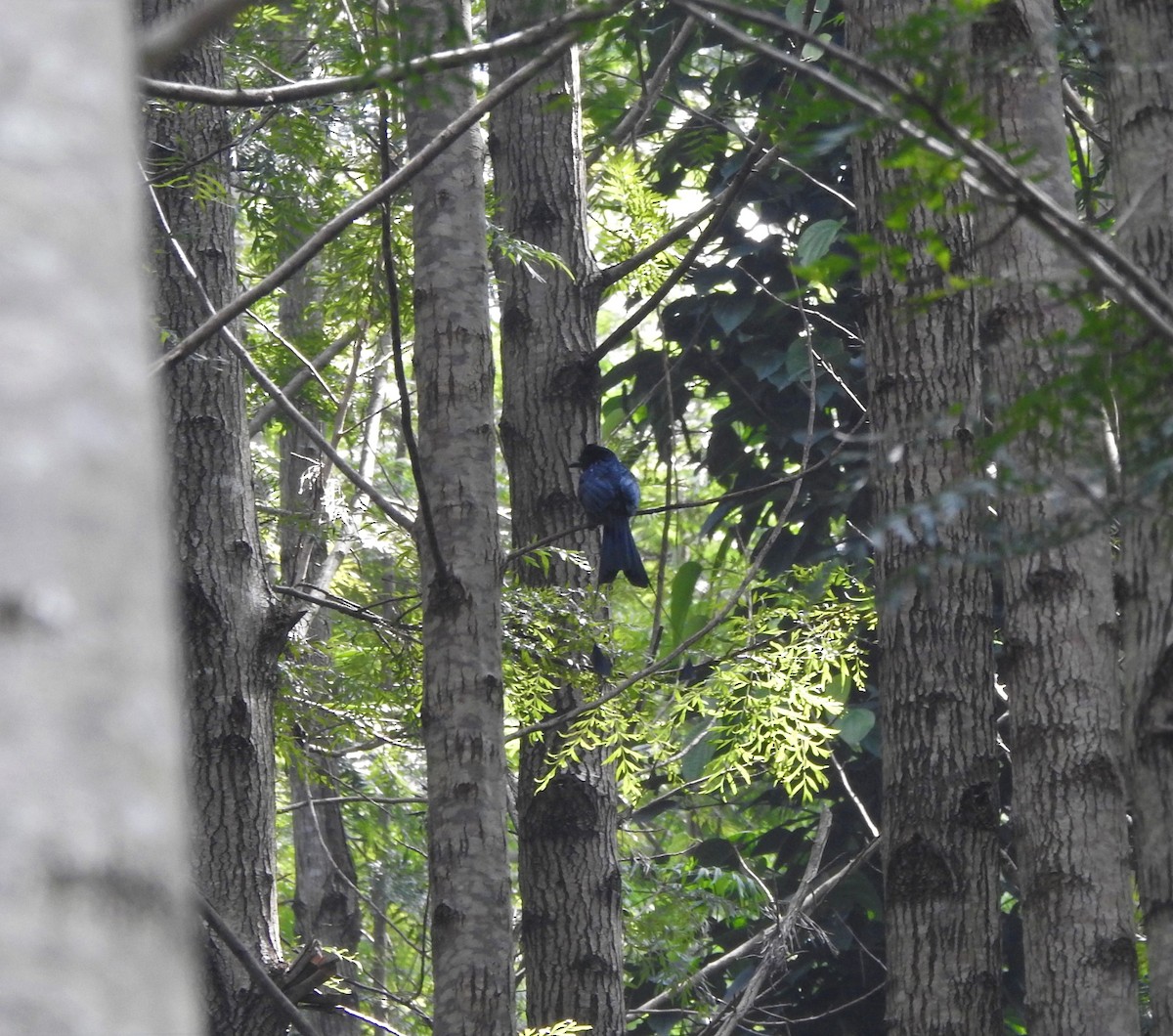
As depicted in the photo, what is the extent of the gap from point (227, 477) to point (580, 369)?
1843 mm

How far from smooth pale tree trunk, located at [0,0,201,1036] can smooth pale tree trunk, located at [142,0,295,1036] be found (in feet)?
13.2

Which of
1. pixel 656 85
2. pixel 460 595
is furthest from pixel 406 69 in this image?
pixel 656 85

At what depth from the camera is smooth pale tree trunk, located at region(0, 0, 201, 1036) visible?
0.59m

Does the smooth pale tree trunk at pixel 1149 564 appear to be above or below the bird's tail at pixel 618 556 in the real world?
below

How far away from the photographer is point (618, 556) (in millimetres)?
6781

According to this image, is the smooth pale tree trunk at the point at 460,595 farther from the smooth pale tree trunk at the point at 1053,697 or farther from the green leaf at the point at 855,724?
the green leaf at the point at 855,724

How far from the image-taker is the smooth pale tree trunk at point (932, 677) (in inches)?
164

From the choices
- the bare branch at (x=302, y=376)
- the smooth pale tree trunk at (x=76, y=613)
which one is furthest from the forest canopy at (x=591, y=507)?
the bare branch at (x=302, y=376)

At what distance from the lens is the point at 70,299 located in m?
0.65

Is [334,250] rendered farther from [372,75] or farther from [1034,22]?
[372,75]

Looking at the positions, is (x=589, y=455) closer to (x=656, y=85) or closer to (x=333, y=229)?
(x=656, y=85)

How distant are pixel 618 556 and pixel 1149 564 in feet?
Result: 14.1

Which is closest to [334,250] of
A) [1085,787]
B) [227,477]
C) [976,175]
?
[227,477]

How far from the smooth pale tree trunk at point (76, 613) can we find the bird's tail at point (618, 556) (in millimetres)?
6058
